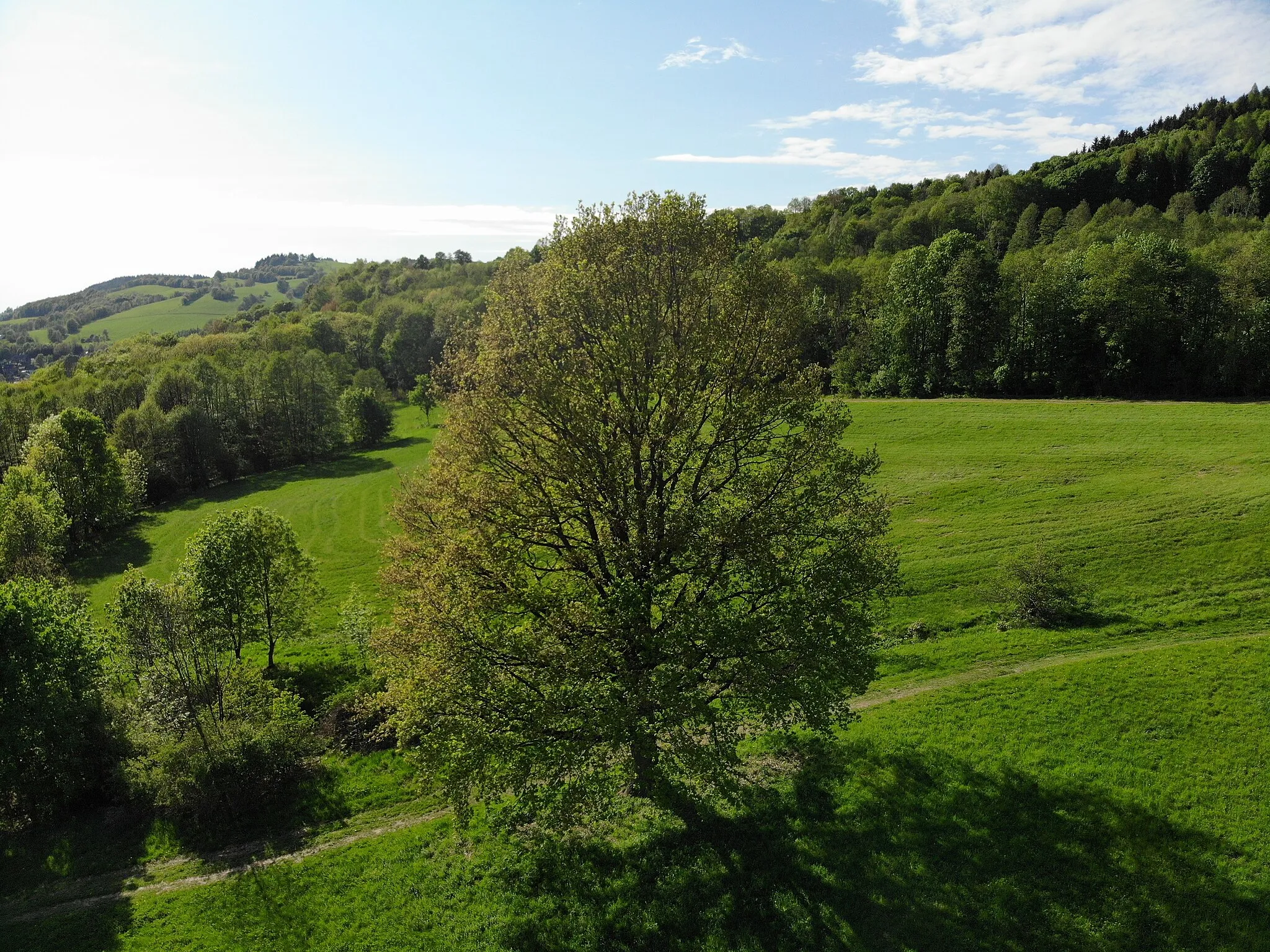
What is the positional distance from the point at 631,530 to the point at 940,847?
36.9 feet

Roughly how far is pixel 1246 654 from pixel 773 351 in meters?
21.5

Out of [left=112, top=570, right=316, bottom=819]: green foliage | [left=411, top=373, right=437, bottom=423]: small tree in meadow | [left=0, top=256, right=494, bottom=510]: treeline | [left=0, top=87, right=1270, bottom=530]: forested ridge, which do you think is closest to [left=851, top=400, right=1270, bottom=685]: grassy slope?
[left=0, top=87, right=1270, bottom=530]: forested ridge

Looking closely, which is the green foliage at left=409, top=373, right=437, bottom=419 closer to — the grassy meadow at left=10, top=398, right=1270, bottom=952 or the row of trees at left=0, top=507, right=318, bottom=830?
the row of trees at left=0, top=507, right=318, bottom=830

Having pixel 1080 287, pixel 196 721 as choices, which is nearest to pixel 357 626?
pixel 196 721

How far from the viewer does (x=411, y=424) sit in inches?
4968

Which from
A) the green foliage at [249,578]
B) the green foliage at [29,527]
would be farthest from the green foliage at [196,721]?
the green foliage at [29,527]

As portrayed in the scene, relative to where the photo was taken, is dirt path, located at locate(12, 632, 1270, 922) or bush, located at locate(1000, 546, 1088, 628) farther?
bush, located at locate(1000, 546, 1088, 628)

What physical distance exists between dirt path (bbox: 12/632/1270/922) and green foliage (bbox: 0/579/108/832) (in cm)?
526

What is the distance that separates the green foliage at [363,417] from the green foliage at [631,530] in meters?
101

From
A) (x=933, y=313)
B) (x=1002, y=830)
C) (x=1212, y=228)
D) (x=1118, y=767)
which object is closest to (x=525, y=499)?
(x=1002, y=830)

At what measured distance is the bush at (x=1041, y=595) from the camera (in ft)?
97.6

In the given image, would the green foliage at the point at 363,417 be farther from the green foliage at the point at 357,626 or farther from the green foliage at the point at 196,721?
the green foliage at the point at 196,721

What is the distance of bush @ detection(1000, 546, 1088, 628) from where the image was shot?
1171 inches

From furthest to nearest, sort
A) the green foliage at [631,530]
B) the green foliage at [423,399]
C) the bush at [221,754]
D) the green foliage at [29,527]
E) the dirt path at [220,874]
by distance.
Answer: the green foliage at [423,399] → the green foliage at [29,527] → the bush at [221,754] → the dirt path at [220,874] → the green foliage at [631,530]
